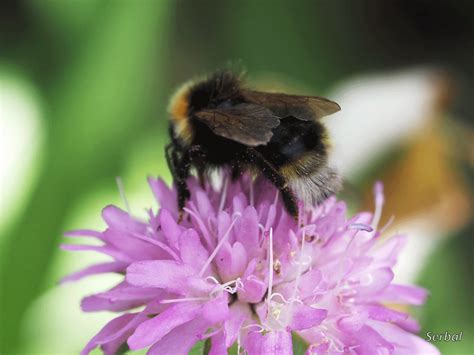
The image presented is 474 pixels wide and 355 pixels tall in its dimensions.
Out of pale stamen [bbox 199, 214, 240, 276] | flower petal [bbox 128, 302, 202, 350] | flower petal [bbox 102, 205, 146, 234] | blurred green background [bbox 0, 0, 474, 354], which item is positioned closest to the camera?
flower petal [bbox 128, 302, 202, 350]

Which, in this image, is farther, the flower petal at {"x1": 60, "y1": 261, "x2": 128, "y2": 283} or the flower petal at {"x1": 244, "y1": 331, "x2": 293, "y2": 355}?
the flower petal at {"x1": 60, "y1": 261, "x2": 128, "y2": 283}

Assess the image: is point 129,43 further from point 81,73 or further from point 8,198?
point 8,198

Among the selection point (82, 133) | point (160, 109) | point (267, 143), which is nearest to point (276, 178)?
point (267, 143)

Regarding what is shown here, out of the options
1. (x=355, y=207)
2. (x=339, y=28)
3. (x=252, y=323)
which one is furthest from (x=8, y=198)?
(x=339, y=28)

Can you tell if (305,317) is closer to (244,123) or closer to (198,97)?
(244,123)

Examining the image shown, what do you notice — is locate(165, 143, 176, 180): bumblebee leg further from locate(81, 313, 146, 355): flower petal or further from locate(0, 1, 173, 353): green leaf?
Answer: locate(0, 1, 173, 353): green leaf

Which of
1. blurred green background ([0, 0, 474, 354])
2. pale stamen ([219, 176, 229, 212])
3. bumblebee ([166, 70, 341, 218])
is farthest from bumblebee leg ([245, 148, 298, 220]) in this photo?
blurred green background ([0, 0, 474, 354])
